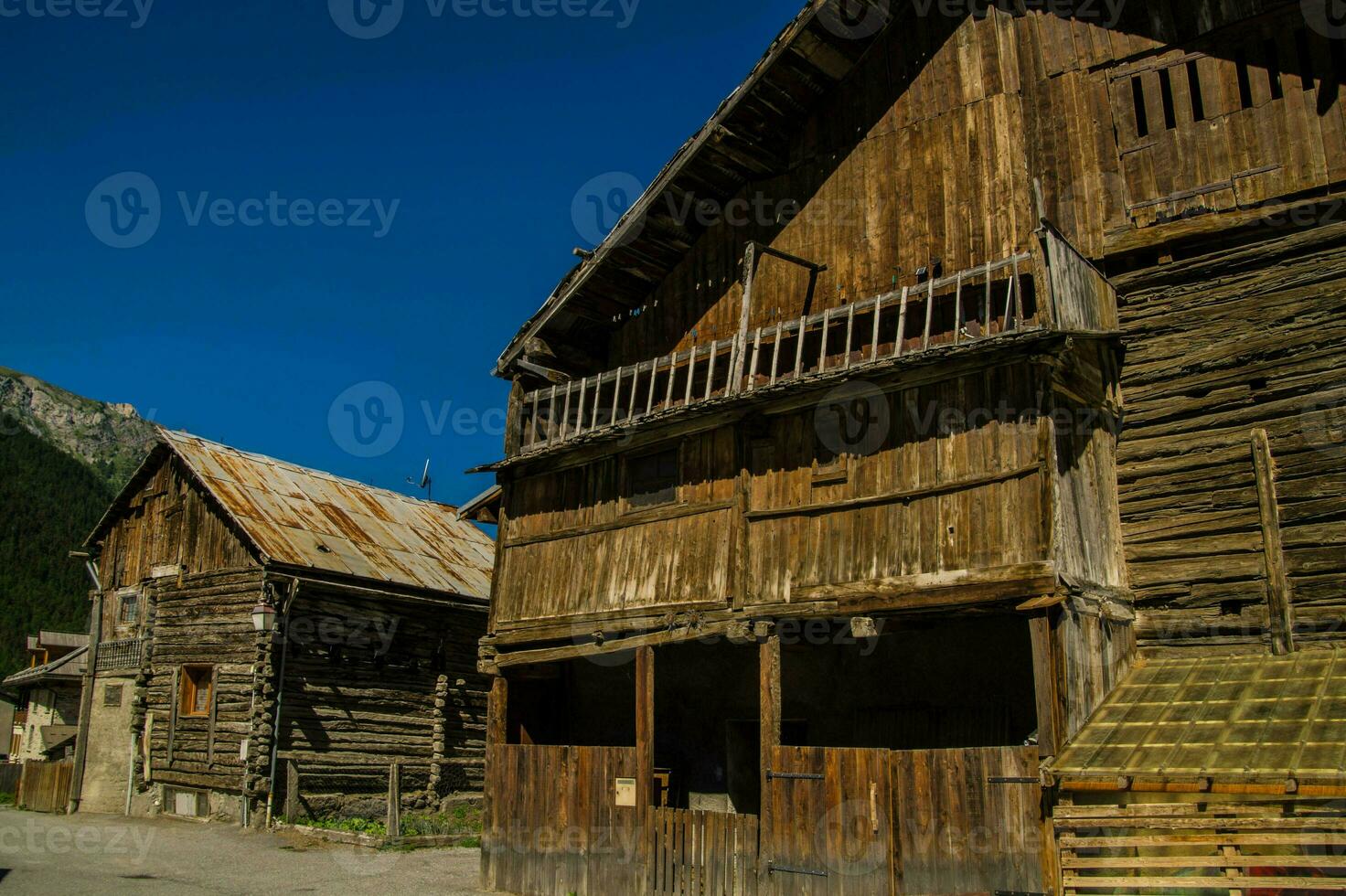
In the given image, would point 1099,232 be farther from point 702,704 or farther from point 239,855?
point 239,855

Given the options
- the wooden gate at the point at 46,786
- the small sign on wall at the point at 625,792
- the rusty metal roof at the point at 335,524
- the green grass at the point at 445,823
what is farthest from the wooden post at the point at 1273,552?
the wooden gate at the point at 46,786

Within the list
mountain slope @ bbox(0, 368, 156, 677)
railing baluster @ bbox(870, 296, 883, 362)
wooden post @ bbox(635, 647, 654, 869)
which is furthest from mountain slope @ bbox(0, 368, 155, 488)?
railing baluster @ bbox(870, 296, 883, 362)

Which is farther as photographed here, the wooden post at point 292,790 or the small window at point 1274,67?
the wooden post at point 292,790

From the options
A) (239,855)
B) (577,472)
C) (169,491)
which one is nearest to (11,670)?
(169,491)

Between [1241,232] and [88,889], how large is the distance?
59.2ft

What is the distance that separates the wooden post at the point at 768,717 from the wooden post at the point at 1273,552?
5884mm

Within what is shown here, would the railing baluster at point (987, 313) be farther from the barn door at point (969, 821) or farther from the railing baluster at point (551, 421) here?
the railing baluster at point (551, 421)

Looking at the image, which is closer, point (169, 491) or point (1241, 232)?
point (1241, 232)

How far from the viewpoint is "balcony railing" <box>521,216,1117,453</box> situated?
13266 mm

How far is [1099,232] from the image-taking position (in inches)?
578

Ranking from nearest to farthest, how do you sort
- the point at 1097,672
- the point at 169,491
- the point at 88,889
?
1. the point at 1097,672
2. the point at 88,889
3. the point at 169,491

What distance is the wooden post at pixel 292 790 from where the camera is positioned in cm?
2267

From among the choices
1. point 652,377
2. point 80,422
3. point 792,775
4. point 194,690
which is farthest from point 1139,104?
point 80,422

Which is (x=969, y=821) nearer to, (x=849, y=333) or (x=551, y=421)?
(x=849, y=333)
